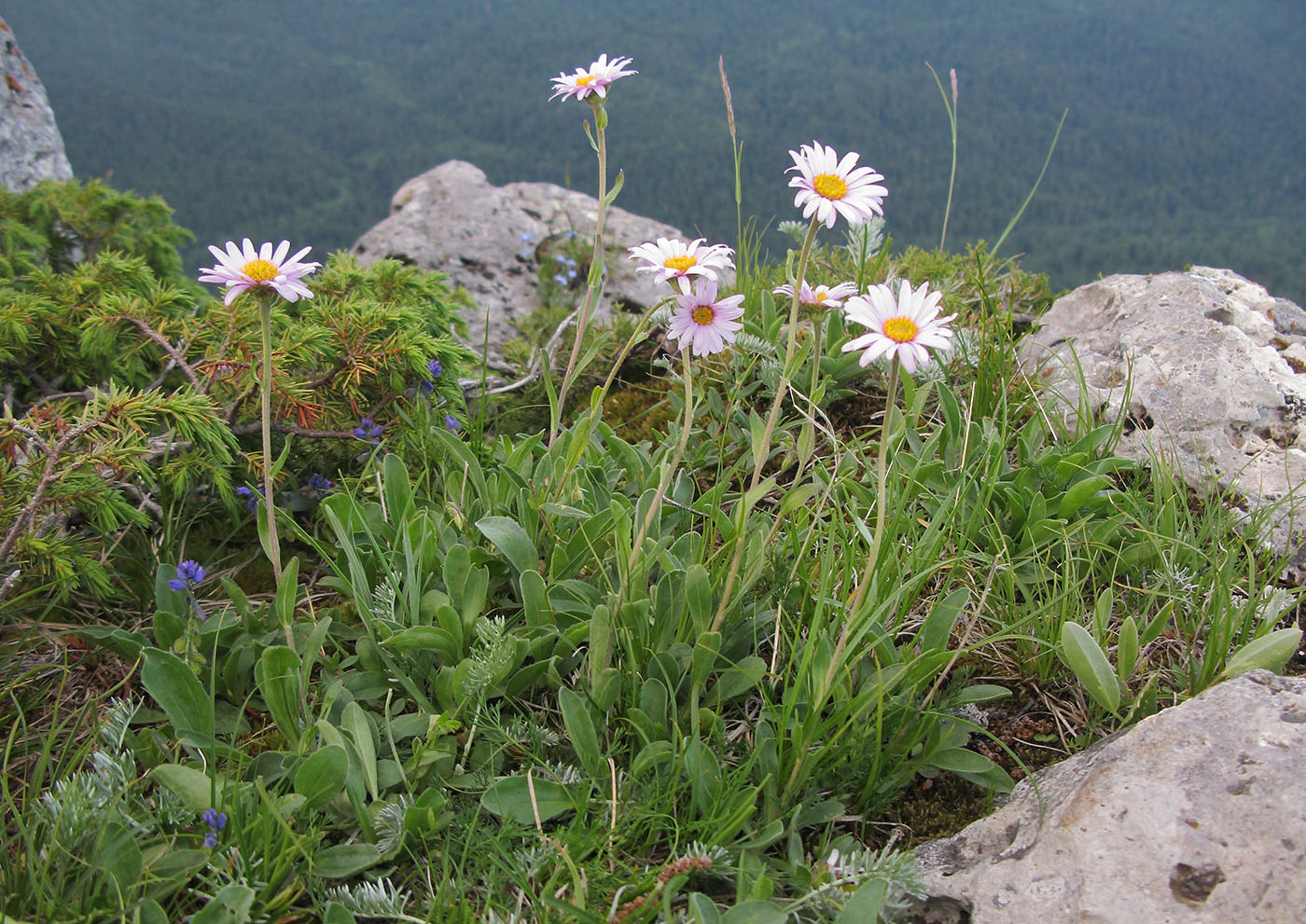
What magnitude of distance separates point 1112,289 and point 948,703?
91.5 inches

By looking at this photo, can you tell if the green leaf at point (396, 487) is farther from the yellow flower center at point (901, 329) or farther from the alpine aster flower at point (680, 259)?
the yellow flower center at point (901, 329)

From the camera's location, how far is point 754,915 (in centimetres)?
157

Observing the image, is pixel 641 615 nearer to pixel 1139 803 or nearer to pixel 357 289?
pixel 1139 803

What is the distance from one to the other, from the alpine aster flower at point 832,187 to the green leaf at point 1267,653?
4.34 feet

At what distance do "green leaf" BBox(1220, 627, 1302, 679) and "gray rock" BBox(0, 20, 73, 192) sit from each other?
20.1 ft

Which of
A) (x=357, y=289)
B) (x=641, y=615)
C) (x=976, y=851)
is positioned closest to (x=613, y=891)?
(x=641, y=615)

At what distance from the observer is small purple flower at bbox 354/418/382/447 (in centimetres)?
276

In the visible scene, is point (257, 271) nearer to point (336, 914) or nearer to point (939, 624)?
point (336, 914)

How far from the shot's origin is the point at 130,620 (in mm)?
2488

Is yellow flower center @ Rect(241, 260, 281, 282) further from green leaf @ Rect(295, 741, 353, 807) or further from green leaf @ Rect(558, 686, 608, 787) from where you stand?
green leaf @ Rect(558, 686, 608, 787)

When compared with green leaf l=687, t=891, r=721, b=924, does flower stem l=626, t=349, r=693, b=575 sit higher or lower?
higher

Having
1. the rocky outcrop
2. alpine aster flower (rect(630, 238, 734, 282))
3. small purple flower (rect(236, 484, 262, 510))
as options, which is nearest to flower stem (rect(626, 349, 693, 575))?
alpine aster flower (rect(630, 238, 734, 282))

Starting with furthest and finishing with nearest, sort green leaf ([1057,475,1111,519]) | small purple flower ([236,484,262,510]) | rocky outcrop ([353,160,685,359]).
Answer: rocky outcrop ([353,160,685,359])
small purple flower ([236,484,262,510])
green leaf ([1057,475,1111,519])

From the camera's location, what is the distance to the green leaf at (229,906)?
5.04ft
